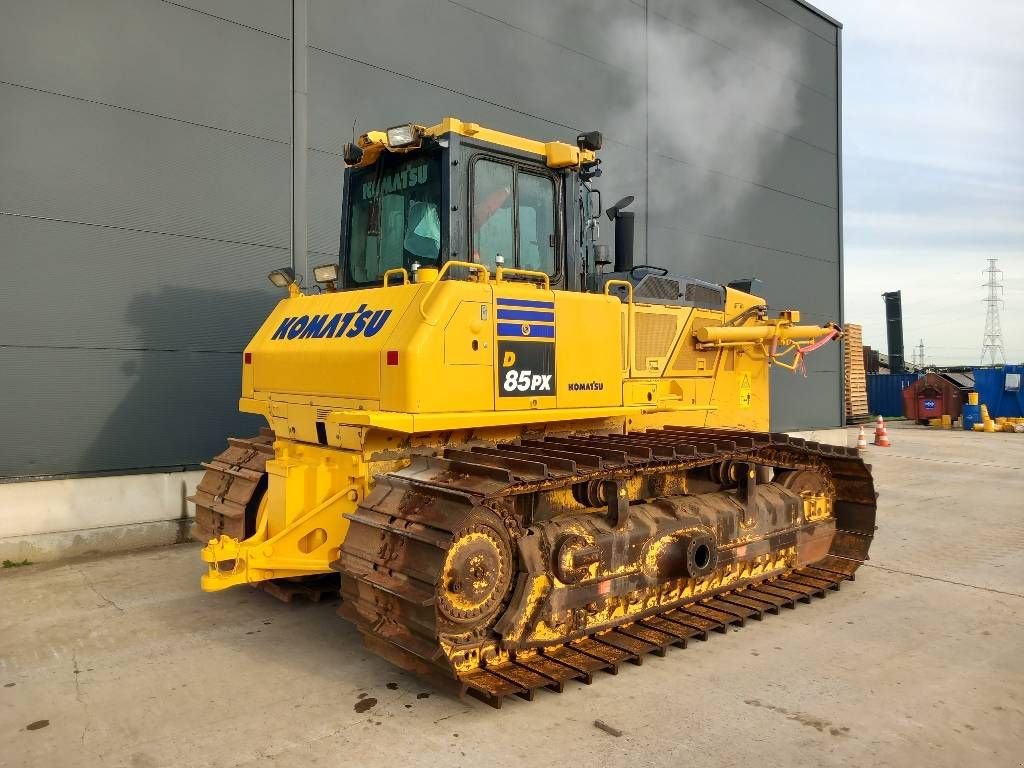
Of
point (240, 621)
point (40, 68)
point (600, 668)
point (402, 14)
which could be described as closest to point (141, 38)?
point (40, 68)

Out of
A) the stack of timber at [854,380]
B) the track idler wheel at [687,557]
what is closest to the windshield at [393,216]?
the track idler wheel at [687,557]

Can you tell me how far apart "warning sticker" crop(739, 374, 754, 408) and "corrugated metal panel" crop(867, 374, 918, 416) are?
84.9 feet

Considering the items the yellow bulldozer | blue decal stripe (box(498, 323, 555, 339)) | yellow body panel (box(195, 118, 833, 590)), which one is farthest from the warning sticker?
blue decal stripe (box(498, 323, 555, 339))

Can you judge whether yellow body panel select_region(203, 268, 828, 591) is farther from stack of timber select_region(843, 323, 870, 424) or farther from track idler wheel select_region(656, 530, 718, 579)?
stack of timber select_region(843, 323, 870, 424)

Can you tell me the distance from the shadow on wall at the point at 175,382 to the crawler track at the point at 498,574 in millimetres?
4606

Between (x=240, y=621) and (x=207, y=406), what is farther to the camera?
(x=207, y=406)

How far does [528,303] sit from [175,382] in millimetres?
4944

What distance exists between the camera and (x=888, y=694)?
4492 millimetres

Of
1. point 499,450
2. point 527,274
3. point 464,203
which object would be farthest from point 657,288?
point 499,450

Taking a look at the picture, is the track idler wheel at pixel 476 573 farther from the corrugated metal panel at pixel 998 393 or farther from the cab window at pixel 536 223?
the corrugated metal panel at pixel 998 393

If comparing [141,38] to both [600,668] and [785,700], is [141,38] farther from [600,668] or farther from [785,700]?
[785,700]

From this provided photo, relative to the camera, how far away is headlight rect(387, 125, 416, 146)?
5.19 m

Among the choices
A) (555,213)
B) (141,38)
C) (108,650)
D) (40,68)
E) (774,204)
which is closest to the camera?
(108,650)

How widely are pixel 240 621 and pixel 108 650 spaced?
875 mm
